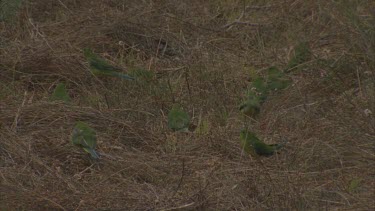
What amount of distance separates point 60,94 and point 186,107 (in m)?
0.58

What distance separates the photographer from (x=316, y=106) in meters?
3.87

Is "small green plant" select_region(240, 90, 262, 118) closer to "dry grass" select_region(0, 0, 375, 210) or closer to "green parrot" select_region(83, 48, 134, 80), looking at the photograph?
"dry grass" select_region(0, 0, 375, 210)

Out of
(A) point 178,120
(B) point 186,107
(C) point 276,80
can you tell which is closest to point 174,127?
(A) point 178,120

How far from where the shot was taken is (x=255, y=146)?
3.36 meters

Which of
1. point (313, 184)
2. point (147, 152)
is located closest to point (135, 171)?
point (147, 152)

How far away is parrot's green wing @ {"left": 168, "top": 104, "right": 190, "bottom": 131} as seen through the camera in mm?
3814

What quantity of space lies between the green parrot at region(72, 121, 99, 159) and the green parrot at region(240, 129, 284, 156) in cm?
59

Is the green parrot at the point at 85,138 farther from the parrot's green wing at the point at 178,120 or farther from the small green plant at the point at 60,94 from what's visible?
the small green plant at the point at 60,94

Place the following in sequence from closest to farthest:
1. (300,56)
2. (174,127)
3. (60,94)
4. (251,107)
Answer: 1. (174,127)
2. (251,107)
3. (60,94)
4. (300,56)

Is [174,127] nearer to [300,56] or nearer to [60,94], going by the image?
[60,94]

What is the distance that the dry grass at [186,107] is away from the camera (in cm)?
317

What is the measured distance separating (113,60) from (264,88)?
39.2 inches

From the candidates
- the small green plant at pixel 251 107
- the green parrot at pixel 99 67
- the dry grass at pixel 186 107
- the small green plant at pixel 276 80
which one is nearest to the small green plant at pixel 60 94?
the dry grass at pixel 186 107

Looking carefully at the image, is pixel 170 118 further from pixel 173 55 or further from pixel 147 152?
pixel 173 55
